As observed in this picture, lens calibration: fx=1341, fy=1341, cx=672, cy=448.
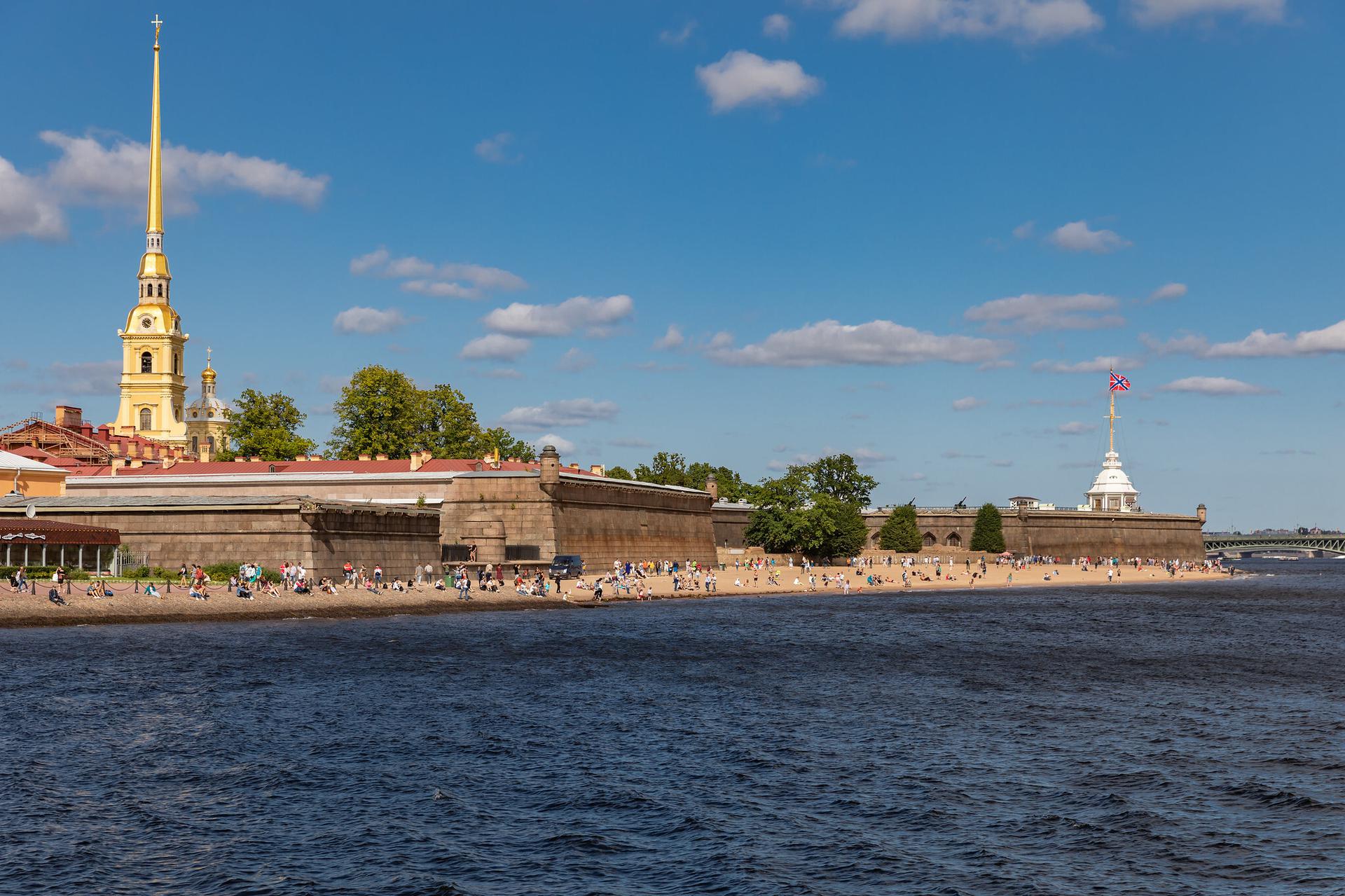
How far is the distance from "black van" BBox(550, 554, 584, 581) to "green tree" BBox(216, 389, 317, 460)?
3478cm

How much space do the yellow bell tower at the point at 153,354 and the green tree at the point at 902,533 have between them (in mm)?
70920

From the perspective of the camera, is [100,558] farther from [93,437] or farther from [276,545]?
[93,437]

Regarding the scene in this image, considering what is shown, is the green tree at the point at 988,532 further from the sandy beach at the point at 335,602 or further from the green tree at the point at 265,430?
the green tree at the point at 265,430

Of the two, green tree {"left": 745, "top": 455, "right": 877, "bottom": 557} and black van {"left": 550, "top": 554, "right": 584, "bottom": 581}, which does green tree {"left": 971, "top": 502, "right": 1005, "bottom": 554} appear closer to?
green tree {"left": 745, "top": 455, "right": 877, "bottom": 557}

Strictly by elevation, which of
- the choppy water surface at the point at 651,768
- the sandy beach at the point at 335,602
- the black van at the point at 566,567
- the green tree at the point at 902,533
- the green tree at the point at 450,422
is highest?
the green tree at the point at 450,422

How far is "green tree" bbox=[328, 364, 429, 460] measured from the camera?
349ft

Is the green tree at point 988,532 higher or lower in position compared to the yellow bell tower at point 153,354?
lower

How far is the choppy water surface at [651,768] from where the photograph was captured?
19250 millimetres

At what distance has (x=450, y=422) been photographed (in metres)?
111

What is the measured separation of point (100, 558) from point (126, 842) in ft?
147

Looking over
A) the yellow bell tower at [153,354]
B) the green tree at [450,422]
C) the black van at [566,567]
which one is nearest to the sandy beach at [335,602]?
the black van at [566,567]

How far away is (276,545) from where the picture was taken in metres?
62.3

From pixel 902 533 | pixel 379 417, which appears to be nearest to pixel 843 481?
pixel 902 533

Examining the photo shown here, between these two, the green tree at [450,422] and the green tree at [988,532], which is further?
the green tree at [988,532]
